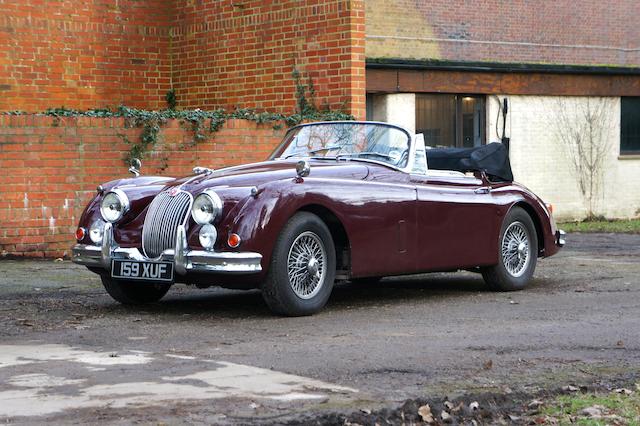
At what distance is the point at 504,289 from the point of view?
10.4 meters

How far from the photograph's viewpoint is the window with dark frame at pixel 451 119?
2178 cm

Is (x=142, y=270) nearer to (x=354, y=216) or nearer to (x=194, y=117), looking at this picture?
(x=354, y=216)

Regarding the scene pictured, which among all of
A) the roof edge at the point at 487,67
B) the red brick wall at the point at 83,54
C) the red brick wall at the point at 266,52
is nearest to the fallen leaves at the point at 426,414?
the red brick wall at the point at 266,52

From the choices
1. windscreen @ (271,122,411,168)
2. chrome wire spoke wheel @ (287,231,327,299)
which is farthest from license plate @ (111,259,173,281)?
windscreen @ (271,122,411,168)

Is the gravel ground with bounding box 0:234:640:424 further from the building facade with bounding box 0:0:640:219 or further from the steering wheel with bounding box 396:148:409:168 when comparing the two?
the building facade with bounding box 0:0:640:219

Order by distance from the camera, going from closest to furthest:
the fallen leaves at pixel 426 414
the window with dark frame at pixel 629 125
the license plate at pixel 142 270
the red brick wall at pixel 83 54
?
the fallen leaves at pixel 426 414
the license plate at pixel 142 270
the red brick wall at pixel 83 54
the window with dark frame at pixel 629 125

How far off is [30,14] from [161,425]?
490 inches

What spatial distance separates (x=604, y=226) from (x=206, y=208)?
557 inches

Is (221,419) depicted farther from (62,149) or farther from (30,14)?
(30,14)

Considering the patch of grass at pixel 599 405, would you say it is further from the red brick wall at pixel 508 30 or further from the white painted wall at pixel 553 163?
the red brick wall at pixel 508 30

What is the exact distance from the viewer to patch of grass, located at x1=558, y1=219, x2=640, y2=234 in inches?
783

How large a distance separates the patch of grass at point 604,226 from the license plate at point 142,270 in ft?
41.2

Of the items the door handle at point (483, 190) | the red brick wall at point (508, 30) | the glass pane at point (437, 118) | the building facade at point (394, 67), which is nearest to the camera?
the door handle at point (483, 190)

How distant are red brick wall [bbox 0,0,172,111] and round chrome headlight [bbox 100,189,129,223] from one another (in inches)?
309
